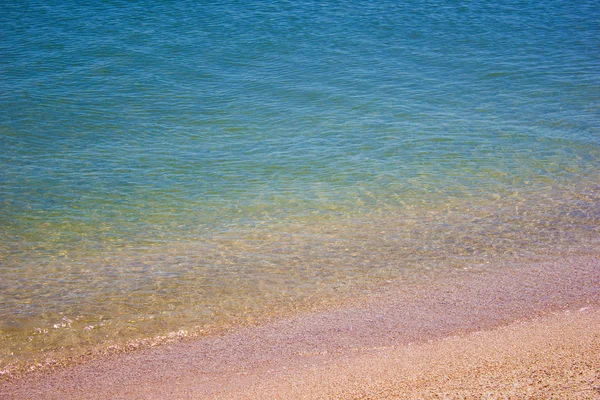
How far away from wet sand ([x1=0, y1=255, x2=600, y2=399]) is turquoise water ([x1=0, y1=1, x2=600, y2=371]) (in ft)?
1.36

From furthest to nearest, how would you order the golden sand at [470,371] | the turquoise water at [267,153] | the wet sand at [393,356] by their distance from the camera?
the turquoise water at [267,153], the wet sand at [393,356], the golden sand at [470,371]

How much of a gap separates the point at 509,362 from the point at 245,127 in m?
7.60

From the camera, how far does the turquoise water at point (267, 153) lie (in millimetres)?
6234

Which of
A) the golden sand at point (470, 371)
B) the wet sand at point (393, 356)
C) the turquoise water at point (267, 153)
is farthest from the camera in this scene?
the turquoise water at point (267, 153)

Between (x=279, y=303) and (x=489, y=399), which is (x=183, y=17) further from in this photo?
(x=489, y=399)

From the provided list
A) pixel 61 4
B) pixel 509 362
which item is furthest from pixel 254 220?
pixel 61 4

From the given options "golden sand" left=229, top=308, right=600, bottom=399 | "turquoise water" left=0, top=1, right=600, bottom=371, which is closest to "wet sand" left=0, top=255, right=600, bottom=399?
"golden sand" left=229, top=308, right=600, bottom=399

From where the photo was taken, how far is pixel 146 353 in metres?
4.96

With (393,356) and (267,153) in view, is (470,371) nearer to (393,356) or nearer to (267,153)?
(393,356)

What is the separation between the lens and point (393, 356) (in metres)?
4.71

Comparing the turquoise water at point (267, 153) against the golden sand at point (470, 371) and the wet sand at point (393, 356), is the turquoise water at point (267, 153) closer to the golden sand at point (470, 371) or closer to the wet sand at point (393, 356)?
the wet sand at point (393, 356)

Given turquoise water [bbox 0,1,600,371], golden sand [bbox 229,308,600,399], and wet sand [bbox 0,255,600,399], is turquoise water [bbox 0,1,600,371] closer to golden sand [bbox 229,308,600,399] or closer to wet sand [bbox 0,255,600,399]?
wet sand [bbox 0,255,600,399]

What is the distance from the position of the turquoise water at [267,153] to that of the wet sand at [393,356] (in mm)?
414

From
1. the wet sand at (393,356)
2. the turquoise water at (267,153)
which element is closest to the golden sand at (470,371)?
the wet sand at (393,356)
